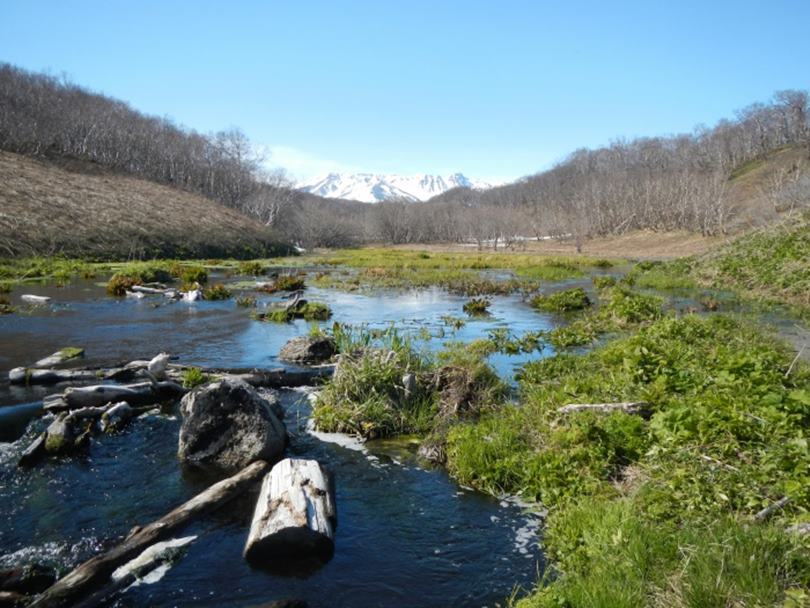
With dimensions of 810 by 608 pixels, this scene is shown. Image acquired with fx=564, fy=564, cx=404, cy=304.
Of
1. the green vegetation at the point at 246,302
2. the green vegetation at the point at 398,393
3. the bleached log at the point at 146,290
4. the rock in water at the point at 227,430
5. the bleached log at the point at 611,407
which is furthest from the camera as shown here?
the bleached log at the point at 146,290

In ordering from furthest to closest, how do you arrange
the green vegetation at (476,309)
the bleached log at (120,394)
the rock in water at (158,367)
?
the green vegetation at (476,309), the rock in water at (158,367), the bleached log at (120,394)

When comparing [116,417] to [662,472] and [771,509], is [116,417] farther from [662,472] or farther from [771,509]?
[771,509]

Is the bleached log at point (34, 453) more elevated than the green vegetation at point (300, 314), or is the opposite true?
the green vegetation at point (300, 314)

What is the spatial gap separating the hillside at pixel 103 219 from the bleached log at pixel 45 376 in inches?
1279

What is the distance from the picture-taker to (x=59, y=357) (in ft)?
47.6

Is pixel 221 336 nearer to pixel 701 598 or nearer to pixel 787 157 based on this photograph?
pixel 701 598

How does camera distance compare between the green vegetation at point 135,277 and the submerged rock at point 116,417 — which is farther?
the green vegetation at point 135,277

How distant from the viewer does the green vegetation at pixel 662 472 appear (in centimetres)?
473

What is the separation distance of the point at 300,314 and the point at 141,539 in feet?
57.5

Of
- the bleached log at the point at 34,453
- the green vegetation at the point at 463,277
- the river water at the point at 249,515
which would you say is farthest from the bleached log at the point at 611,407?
the green vegetation at the point at 463,277

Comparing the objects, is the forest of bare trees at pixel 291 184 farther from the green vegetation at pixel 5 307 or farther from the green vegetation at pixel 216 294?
the green vegetation at pixel 5 307

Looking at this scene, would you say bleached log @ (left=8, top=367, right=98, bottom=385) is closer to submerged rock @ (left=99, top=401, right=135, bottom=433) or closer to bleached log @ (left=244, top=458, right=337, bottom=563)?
submerged rock @ (left=99, top=401, right=135, bottom=433)

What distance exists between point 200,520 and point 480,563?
3458 mm

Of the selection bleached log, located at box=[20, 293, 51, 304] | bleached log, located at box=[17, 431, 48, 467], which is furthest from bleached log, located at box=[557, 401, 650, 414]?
bleached log, located at box=[20, 293, 51, 304]
